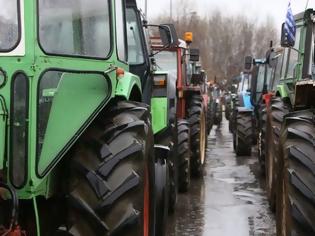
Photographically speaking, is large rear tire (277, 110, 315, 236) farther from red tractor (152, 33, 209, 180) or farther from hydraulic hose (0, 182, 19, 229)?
red tractor (152, 33, 209, 180)

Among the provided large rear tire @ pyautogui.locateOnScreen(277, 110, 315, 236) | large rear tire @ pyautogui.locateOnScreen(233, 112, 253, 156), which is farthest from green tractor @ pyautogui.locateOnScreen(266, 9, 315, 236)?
large rear tire @ pyautogui.locateOnScreen(233, 112, 253, 156)

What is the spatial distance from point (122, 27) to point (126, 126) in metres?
1.50

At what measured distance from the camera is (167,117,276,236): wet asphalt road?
671 cm

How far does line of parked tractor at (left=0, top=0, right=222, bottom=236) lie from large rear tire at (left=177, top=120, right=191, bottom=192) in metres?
3.88

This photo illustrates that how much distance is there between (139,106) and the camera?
4.30m

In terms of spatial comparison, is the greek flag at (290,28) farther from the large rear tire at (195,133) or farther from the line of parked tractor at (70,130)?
the large rear tire at (195,133)

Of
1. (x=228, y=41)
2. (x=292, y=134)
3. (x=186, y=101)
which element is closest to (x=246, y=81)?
(x=186, y=101)

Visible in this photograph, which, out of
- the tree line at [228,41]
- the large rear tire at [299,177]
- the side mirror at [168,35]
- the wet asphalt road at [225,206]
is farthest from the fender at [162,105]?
the tree line at [228,41]

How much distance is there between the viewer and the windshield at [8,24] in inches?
130

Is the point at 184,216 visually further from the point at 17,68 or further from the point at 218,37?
the point at 218,37

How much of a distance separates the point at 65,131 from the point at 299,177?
159 cm

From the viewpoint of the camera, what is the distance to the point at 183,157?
8.38 metres

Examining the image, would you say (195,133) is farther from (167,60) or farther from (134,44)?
(134,44)

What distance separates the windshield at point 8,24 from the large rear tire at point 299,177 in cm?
202
